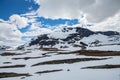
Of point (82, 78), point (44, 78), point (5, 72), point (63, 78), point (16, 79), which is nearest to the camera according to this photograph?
point (82, 78)

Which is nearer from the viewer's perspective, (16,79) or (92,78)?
(92,78)

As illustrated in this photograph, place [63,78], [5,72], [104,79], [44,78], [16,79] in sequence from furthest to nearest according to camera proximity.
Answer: [5,72]
[16,79]
[44,78]
[63,78]
[104,79]

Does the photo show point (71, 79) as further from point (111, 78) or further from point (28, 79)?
point (28, 79)

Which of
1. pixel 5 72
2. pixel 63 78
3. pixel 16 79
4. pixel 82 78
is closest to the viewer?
pixel 82 78

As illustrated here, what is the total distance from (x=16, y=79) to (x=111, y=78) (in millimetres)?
20218

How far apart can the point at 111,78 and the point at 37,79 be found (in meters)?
13.0

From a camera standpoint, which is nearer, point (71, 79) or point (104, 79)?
point (104, 79)

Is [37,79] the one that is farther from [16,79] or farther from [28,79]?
[16,79]

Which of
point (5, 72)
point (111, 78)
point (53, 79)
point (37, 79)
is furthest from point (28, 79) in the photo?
point (5, 72)

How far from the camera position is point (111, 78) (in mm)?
28078

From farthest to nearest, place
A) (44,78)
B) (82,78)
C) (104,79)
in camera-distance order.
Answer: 1. (44,78)
2. (82,78)
3. (104,79)

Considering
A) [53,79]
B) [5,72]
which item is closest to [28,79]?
[53,79]

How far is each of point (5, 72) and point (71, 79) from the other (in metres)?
29.5

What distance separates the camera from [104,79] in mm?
27969
